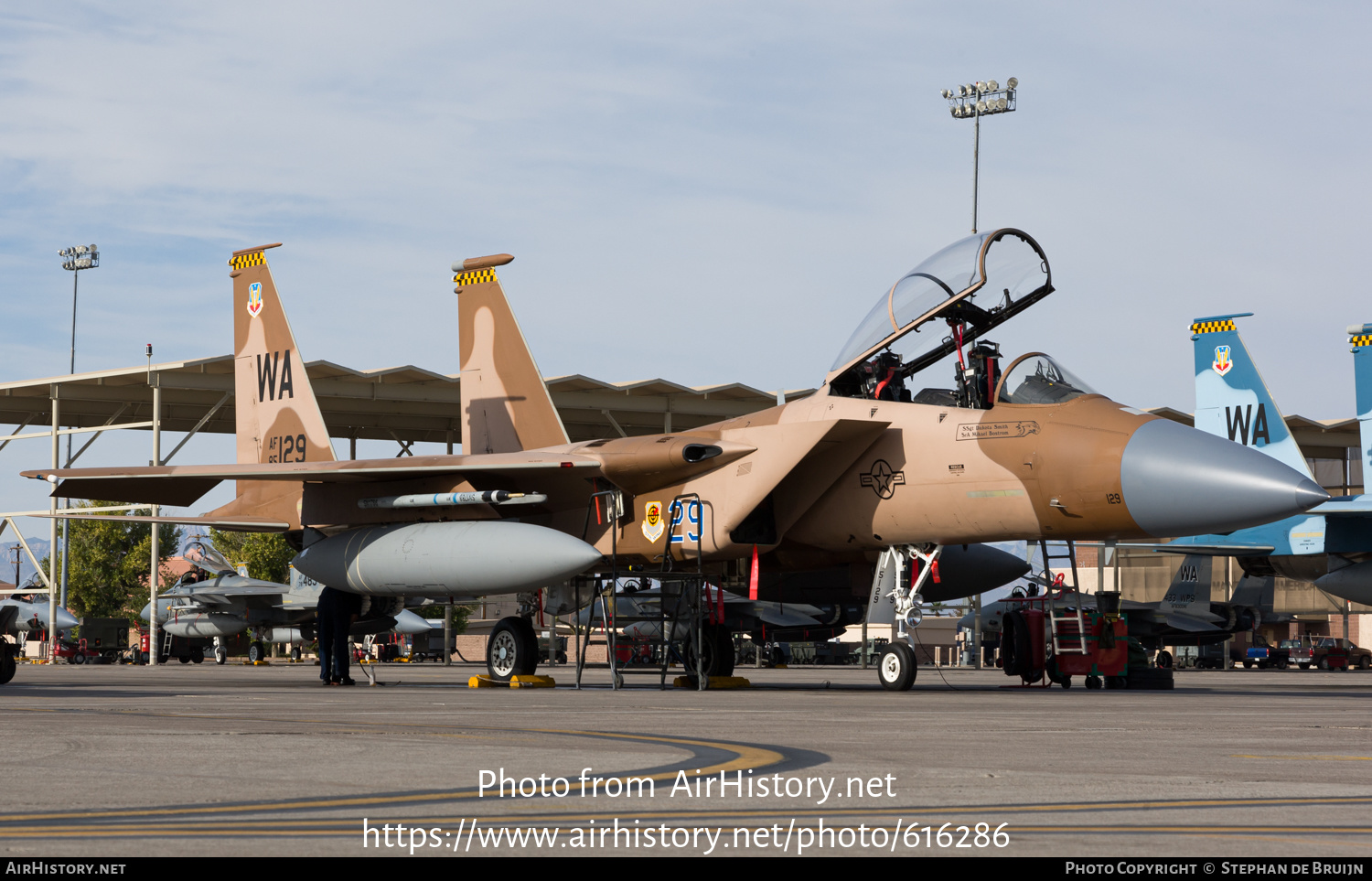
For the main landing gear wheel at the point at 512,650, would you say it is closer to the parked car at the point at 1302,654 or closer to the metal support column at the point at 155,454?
the metal support column at the point at 155,454

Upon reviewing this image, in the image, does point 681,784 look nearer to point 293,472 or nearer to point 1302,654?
point 293,472

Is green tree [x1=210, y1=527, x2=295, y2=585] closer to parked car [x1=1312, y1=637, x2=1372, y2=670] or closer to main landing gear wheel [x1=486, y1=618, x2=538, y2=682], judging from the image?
parked car [x1=1312, y1=637, x2=1372, y2=670]

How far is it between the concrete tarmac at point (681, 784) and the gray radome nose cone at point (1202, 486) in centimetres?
287

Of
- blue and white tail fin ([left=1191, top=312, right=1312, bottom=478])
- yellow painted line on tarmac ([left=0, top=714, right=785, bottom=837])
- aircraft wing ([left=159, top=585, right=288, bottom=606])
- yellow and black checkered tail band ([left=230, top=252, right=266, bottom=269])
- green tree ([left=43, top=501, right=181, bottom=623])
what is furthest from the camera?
green tree ([left=43, top=501, right=181, bottom=623])

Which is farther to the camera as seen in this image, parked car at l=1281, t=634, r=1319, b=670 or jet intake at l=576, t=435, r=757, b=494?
parked car at l=1281, t=634, r=1319, b=670

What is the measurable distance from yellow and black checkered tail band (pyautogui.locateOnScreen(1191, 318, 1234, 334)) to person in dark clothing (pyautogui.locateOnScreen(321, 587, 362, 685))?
15883 mm

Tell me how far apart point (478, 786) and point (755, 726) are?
3706 millimetres

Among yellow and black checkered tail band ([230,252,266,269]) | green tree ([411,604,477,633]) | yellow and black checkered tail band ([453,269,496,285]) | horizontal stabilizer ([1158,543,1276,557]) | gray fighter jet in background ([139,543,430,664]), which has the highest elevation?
yellow and black checkered tail band ([230,252,266,269])

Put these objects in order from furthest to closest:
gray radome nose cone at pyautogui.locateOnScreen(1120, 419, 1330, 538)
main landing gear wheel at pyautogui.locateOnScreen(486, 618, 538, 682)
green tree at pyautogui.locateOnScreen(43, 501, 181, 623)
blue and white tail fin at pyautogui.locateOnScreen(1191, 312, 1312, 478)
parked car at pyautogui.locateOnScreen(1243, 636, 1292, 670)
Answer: green tree at pyautogui.locateOnScreen(43, 501, 181, 623) < parked car at pyautogui.locateOnScreen(1243, 636, 1292, 670) < blue and white tail fin at pyautogui.locateOnScreen(1191, 312, 1312, 478) < main landing gear wheel at pyautogui.locateOnScreen(486, 618, 538, 682) < gray radome nose cone at pyautogui.locateOnScreen(1120, 419, 1330, 538)

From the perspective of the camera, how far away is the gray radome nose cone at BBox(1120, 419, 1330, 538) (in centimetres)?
1220

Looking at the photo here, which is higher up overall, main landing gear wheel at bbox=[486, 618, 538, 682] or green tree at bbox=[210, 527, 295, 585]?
green tree at bbox=[210, 527, 295, 585]

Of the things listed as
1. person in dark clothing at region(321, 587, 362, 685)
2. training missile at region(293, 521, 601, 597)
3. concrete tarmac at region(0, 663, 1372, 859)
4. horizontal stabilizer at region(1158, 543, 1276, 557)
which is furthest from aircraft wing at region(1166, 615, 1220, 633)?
concrete tarmac at region(0, 663, 1372, 859)

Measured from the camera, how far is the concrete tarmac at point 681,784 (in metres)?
3.69

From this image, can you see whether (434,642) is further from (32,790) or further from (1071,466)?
(32,790)
